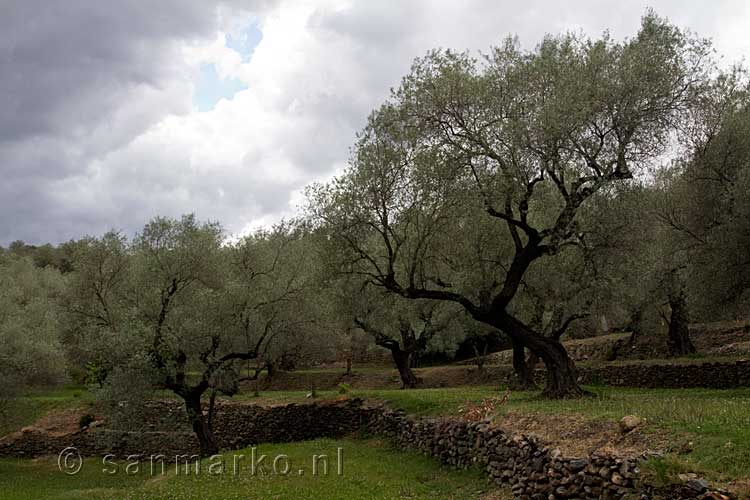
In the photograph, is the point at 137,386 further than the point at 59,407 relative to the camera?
No

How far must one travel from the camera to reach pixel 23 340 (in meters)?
34.2

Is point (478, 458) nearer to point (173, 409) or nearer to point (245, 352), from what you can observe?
point (245, 352)

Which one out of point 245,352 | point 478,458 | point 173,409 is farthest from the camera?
point 173,409

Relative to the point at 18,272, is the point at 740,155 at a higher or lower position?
→ lower

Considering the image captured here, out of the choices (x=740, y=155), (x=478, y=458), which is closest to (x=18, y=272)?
(x=478, y=458)

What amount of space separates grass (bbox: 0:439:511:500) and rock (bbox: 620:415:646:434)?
431 cm

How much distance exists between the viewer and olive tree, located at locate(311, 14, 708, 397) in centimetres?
2094

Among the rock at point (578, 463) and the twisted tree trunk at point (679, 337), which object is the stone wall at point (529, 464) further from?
the twisted tree trunk at point (679, 337)

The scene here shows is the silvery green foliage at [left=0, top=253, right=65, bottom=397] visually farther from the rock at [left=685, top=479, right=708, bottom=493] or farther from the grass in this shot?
the rock at [left=685, top=479, right=708, bottom=493]

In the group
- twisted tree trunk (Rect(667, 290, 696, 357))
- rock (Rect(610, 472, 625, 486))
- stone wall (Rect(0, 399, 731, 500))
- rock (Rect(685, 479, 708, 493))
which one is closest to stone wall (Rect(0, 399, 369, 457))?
stone wall (Rect(0, 399, 731, 500))

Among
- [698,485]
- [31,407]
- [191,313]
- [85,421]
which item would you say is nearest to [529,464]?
[698,485]

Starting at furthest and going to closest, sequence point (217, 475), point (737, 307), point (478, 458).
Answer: point (737, 307), point (217, 475), point (478, 458)

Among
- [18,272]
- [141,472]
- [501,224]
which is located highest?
[18,272]

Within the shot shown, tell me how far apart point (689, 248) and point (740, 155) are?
4.05 m
